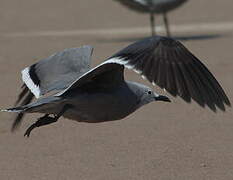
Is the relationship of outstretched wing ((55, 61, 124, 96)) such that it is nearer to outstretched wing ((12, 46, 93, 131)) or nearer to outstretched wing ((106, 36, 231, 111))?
outstretched wing ((12, 46, 93, 131))

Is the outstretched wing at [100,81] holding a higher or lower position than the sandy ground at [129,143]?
higher

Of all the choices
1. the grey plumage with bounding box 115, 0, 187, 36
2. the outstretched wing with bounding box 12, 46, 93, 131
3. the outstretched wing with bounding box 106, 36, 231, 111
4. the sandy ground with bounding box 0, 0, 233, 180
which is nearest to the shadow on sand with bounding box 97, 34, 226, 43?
the grey plumage with bounding box 115, 0, 187, 36

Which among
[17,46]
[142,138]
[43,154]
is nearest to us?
[43,154]

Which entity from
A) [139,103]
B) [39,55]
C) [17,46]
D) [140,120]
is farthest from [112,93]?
[17,46]

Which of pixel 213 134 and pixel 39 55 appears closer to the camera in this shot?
pixel 213 134

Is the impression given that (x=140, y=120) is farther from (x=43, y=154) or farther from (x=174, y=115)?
(x=43, y=154)

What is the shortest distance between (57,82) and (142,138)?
6.10ft

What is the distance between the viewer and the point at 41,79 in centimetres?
725

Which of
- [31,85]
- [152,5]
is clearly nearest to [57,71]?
[31,85]

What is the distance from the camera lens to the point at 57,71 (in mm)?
7375

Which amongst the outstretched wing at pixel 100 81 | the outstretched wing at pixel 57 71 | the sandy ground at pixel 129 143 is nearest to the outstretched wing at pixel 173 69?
the outstretched wing at pixel 100 81

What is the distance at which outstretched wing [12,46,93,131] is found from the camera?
280 inches

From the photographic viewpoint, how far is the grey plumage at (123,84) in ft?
20.5

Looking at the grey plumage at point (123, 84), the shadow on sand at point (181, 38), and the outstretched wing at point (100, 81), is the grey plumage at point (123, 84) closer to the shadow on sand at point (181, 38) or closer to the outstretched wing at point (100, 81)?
the outstretched wing at point (100, 81)
